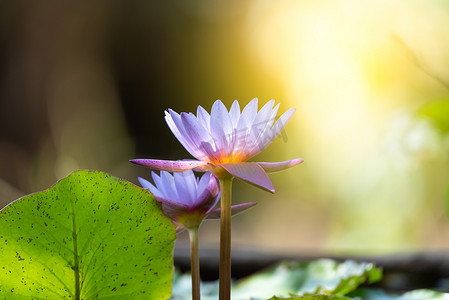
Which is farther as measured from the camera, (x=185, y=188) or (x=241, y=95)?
(x=241, y=95)

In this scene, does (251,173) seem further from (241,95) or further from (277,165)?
(241,95)

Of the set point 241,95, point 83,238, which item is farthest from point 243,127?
point 241,95

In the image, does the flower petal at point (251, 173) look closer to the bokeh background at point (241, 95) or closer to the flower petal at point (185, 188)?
the flower petal at point (185, 188)

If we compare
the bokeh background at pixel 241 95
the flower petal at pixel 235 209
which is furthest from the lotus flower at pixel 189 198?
the bokeh background at pixel 241 95

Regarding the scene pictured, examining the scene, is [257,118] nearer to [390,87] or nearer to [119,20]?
[390,87]

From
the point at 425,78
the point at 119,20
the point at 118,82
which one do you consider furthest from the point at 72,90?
the point at 425,78

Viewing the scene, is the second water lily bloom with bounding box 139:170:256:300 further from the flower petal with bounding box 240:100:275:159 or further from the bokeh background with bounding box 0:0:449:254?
the bokeh background with bounding box 0:0:449:254

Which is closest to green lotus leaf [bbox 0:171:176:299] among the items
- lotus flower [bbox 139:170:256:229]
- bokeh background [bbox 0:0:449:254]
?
lotus flower [bbox 139:170:256:229]
